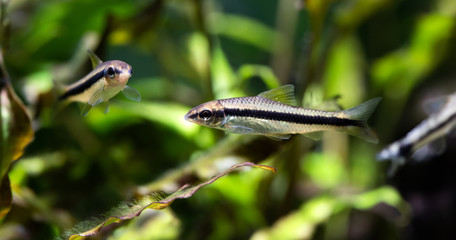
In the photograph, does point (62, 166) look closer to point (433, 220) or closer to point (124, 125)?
point (124, 125)

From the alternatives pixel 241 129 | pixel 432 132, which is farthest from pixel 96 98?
pixel 432 132

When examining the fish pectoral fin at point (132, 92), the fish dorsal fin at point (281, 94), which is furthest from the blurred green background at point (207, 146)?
the fish pectoral fin at point (132, 92)

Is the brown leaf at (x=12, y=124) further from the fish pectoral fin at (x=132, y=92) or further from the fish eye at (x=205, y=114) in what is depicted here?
the fish eye at (x=205, y=114)

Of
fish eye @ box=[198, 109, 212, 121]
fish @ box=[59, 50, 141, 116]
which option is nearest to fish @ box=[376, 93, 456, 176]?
fish eye @ box=[198, 109, 212, 121]

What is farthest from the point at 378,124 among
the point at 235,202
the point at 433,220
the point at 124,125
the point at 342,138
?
the point at 124,125

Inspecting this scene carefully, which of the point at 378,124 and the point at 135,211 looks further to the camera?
the point at 378,124

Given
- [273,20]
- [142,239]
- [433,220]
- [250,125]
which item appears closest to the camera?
[250,125]
